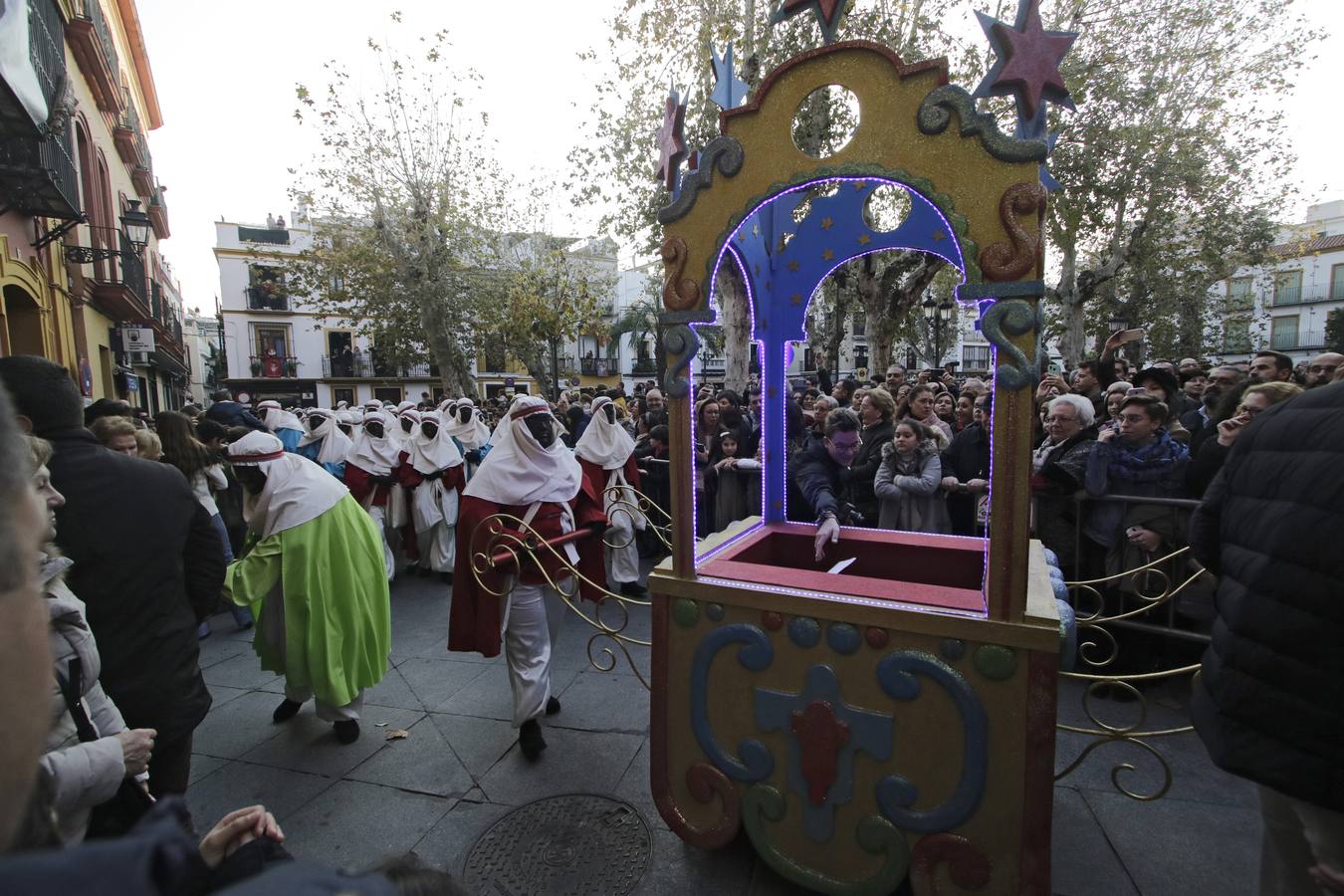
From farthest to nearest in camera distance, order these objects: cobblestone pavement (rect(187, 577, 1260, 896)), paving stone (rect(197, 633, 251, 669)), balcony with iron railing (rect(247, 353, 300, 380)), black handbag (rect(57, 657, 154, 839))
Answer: balcony with iron railing (rect(247, 353, 300, 380)) → paving stone (rect(197, 633, 251, 669)) → cobblestone pavement (rect(187, 577, 1260, 896)) → black handbag (rect(57, 657, 154, 839))

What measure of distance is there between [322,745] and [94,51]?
44.2 feet

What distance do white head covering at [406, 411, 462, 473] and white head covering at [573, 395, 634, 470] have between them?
2045mm

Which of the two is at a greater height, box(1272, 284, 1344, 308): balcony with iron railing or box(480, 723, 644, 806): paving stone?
box(1272, 284, 1344, 308): balcony with iron railing

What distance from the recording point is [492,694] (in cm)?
428

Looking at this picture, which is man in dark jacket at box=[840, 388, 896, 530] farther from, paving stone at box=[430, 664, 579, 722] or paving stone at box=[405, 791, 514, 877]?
paving stone at box=[405, 791, 514, 877]

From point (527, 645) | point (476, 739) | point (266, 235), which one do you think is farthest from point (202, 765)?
point (266, 235)

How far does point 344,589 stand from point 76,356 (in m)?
11.3

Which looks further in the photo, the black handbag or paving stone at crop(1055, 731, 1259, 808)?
paving stone at crop(1055, 731, 1259, 808)

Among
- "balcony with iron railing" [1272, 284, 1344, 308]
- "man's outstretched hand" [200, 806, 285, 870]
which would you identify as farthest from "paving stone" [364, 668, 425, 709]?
"balcony with iron railing" [1272, 284, 1344, 308]

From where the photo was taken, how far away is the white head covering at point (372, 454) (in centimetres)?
692

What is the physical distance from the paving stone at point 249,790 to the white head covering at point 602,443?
10.3 feet

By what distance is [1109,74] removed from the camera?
12609mm

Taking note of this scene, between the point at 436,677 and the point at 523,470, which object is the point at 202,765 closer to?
the point at 436,677

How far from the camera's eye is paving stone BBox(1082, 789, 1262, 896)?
2467 mm
